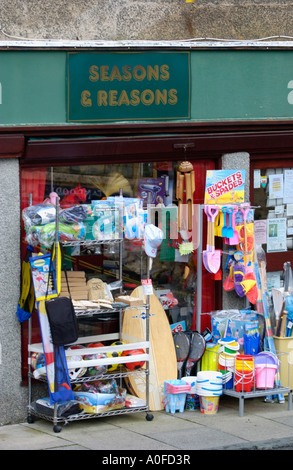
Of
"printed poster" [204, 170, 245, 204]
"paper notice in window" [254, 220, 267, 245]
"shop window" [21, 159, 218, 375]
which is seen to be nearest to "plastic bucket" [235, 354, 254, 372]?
"shop window" [21, 159, 218, 375]

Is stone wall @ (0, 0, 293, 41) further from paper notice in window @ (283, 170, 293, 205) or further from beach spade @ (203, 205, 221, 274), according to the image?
beach spade @ (203, 205, 221, 274)

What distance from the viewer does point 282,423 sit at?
886cm

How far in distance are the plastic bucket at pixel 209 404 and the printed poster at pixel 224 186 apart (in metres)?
2.20

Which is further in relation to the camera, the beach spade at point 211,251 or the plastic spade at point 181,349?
the beach spade at point 211,251

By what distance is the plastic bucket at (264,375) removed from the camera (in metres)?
9.23

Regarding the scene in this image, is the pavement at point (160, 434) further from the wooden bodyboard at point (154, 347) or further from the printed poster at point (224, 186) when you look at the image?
the printed poster at point (224, 186)

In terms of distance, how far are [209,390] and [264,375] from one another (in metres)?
0.66

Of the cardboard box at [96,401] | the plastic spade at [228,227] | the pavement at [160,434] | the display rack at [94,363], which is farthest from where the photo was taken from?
the plastic spade at [228,227]

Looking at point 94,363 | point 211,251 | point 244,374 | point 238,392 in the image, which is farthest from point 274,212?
point 94,363

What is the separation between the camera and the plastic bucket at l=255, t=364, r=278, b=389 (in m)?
9.23

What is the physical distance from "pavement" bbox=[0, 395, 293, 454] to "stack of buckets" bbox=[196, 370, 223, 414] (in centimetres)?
9

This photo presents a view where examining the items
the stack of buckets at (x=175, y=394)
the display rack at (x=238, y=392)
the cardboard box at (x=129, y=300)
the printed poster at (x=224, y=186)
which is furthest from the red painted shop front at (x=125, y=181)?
the stack of buckets at (x=175, y=394)

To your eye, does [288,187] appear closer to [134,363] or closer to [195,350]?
[195,350]

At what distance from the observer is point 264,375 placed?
926 cm
